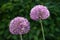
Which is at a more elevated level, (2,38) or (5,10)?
(5,10)

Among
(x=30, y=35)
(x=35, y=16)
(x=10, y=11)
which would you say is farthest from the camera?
(x=10, y=11)

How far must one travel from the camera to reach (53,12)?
9.28 feet

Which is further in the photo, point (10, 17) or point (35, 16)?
point (10, 17)

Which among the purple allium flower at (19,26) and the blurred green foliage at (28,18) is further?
the blurred green foliage at (28,18)

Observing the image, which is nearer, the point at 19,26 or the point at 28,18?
the point at 19,26

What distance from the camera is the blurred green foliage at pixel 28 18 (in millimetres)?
2762

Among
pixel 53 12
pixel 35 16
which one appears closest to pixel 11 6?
pixel 53 12

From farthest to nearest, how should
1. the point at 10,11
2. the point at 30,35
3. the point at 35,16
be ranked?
the point at 10,11, the point at 30,35, the point at 35,16

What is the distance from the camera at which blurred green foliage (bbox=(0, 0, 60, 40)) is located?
9.06 ft

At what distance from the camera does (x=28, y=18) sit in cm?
282

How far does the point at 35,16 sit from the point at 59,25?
3.15ft

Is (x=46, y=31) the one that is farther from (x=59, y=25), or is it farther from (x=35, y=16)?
(x=35, y=16)

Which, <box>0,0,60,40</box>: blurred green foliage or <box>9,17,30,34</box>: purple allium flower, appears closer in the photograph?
<box>9,17,30,34</box>: purple allium flower

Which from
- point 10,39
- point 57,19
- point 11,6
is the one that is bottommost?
point 10,39
